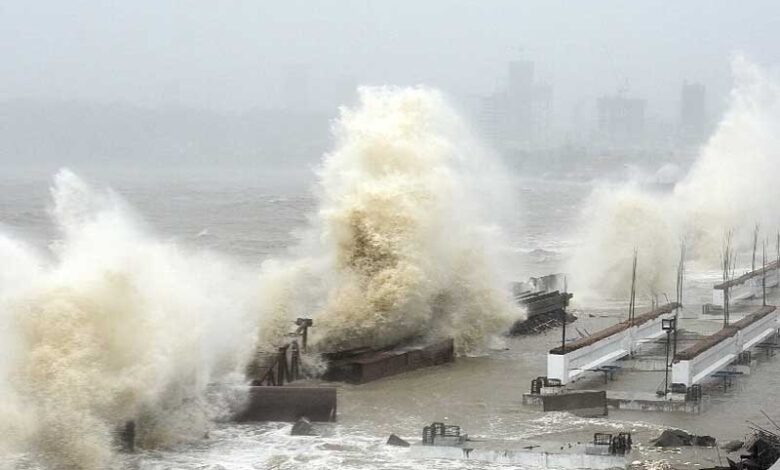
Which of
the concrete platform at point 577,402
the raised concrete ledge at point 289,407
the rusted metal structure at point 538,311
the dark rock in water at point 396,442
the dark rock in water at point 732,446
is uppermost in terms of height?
the rusted metal structure at point 538,311

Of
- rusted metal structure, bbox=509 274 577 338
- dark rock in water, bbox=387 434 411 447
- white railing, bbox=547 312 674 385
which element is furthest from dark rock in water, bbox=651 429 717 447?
rusted metal structure, bbox=509 274 577 338

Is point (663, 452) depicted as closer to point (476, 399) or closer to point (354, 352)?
point (476, 399)

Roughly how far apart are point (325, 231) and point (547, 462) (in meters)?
11.6

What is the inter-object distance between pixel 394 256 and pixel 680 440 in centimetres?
994

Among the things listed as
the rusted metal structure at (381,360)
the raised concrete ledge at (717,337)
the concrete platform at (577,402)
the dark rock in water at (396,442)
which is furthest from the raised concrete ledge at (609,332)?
the dark rock in water at (396,442)

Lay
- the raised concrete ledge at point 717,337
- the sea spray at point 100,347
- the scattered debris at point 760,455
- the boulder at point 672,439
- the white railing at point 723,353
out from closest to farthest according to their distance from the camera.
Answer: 1. the scattered debris at point 760,455
2. the sea spray at point 100,347
3. the boulder at point 672,439
4. the white railing at point 723,353
5. the raised concrete ledge at point 717,337

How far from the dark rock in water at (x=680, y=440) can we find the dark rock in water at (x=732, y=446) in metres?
0.15

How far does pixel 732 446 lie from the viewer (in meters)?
16.4

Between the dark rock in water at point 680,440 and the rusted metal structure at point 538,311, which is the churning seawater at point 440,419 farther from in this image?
the rusted metal structure at point 538,311

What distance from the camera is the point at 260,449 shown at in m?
16.5

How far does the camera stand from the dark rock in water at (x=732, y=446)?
53.4ft

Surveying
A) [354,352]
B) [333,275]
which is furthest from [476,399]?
[333,275]

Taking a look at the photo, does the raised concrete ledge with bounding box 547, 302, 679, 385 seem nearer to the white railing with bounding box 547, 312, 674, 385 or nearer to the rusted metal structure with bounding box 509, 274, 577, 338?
the white railing with bounding box 547, 312, 674, 385

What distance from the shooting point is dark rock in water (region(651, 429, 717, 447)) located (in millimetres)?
16531
